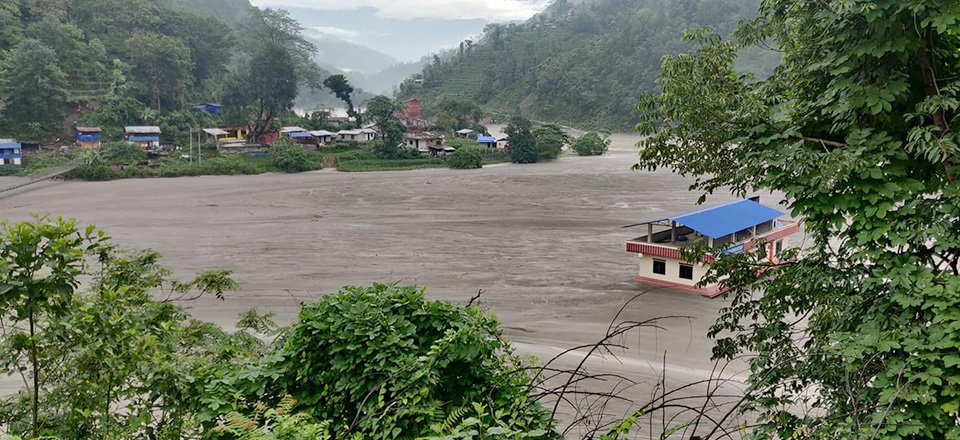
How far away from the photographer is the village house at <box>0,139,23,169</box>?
32.3 meters

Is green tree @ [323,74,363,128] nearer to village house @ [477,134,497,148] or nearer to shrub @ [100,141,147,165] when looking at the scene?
village house @ [477,134,497,148]

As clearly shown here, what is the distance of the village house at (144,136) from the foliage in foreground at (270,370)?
38.9 meters

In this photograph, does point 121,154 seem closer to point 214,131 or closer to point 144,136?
point 144,136

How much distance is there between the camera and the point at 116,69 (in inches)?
1655

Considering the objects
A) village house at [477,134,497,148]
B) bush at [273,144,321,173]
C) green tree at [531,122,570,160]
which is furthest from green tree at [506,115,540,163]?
bush at [273,144,321,173]

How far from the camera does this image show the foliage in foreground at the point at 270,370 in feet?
9.87

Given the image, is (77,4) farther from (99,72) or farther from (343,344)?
(343,344)

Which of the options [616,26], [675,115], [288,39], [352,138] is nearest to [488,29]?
[616,26]

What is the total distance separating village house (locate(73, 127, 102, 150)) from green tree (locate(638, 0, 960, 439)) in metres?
40.9

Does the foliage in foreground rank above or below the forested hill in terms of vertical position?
below

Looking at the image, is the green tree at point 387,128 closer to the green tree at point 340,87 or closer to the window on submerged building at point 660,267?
the green tree at point 340,87

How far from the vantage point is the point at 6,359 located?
10.8 feet

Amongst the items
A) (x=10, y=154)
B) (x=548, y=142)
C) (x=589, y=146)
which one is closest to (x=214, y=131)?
(x=10, y=154)

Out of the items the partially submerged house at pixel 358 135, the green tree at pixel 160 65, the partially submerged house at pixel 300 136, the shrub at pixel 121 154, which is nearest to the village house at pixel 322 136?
the partially submerged house at pixel 300 136
